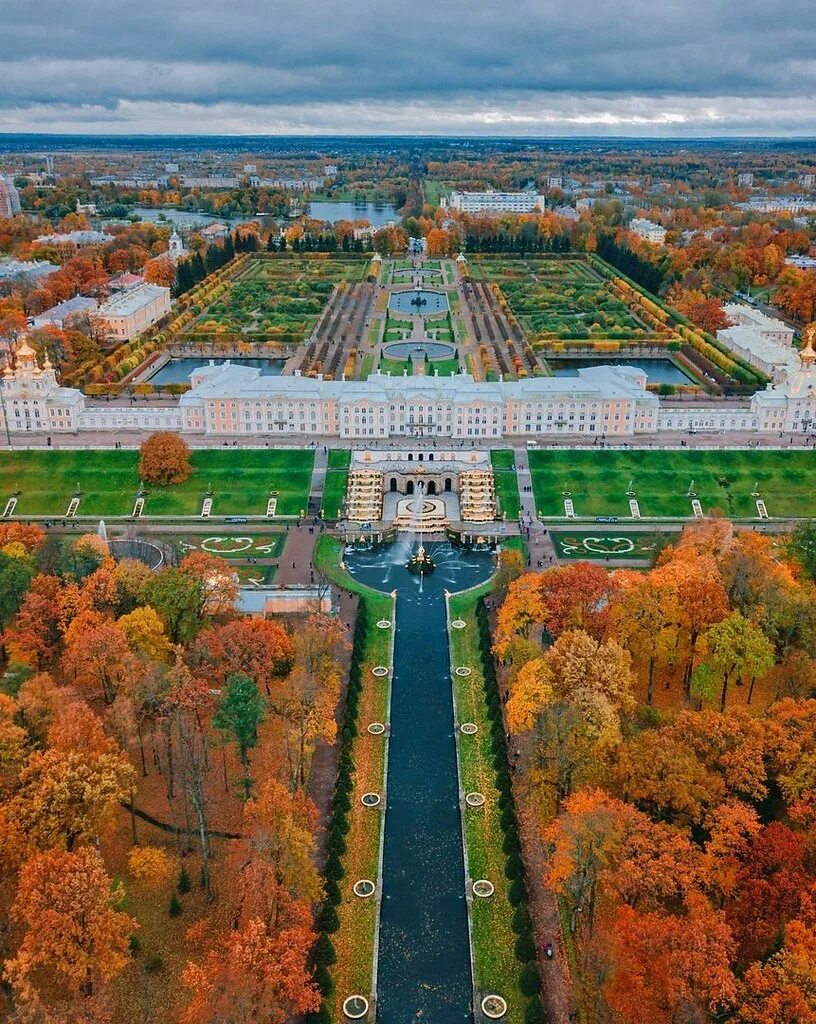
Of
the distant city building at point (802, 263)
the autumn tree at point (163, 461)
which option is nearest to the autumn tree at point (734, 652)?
the autumn tree at point (163, 461)

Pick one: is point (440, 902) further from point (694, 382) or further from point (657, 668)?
point (694, 382)

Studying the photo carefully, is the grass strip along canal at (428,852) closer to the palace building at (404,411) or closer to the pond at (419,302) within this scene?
the palace building at (404,411)

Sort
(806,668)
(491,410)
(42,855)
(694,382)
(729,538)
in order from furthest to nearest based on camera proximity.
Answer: (694,382), (491,410), (729,538), (806,668), (42,855)

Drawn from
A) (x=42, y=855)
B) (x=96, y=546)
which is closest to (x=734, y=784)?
(x=42, y=855)

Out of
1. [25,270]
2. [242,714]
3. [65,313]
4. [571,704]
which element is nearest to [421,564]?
[571,704]

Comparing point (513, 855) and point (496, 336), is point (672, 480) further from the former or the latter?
point (496, 336)
